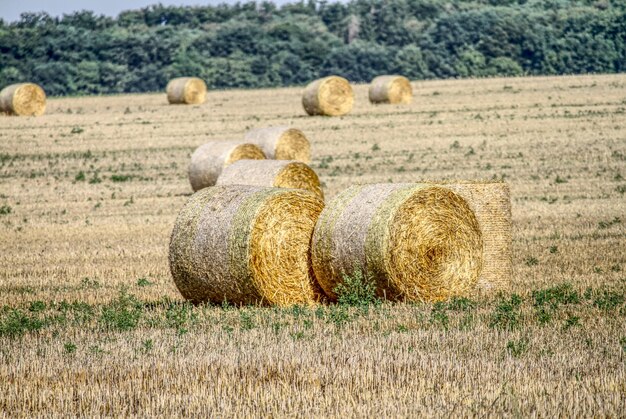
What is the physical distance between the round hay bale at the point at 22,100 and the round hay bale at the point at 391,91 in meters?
12.6

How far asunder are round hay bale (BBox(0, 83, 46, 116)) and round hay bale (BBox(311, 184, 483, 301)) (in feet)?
107

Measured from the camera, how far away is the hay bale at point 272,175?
717 inches

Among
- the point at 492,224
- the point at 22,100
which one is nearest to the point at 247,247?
the point at 492,224

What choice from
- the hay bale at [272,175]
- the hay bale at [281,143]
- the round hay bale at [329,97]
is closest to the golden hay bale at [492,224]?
the hay bale at [272,175]

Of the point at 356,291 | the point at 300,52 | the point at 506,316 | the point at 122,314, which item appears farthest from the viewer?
the point at 300,52

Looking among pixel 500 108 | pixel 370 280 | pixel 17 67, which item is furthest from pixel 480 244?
pixel 17 67

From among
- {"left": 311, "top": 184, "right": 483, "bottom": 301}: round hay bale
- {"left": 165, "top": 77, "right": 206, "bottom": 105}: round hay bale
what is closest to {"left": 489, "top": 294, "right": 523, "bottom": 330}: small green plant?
{"left": 311, "top": 184, "right": 483, "bottom": 301}: round hay bale

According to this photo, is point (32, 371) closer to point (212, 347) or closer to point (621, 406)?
point (212, 347)

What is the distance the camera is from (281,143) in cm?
2675

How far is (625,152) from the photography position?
28.5m

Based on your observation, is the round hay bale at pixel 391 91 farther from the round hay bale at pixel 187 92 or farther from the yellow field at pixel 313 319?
the yellow field at pixel 313 319

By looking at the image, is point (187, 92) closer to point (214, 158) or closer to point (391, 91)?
point (391, 91)

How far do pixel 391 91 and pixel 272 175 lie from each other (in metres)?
25.9

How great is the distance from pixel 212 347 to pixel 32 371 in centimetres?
159
